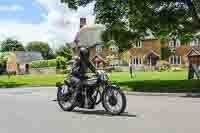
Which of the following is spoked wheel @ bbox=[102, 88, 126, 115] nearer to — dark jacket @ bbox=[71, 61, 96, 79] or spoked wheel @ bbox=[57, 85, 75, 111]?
dark jacket @ bbox=[71, 61, 96, 79]

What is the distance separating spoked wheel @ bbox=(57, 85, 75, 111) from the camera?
46.5ft

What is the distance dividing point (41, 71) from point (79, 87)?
6835 cm

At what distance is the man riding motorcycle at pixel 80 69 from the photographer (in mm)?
13758

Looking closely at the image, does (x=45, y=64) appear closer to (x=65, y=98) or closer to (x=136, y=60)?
(x=136, y=60)

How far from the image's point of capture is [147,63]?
297ft

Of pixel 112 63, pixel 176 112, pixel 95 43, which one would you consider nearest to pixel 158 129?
pixel 176 112

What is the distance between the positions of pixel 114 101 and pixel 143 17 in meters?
15.4

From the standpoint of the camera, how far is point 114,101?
12977 mm

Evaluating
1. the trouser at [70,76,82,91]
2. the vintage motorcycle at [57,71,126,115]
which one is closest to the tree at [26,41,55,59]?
the vintage motorcycle at [57,71,126,115]

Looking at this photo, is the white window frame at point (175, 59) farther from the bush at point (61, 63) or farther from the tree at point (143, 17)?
the tree at point (143, 17)

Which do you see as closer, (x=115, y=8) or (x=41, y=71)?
(x=115, y=8)

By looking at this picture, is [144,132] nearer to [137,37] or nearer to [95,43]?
[137,37]

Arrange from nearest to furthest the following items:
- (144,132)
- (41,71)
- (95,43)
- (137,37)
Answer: (144,132), (137,37), (41,71), (95,43)

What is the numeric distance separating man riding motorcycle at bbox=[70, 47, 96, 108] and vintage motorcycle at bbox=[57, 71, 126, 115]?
0.39ft
